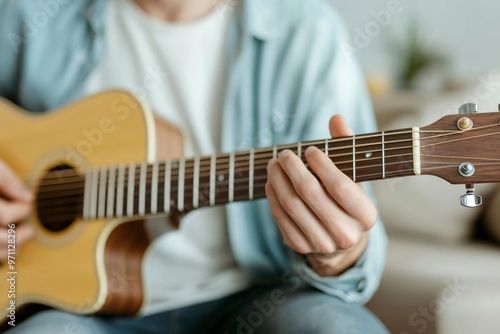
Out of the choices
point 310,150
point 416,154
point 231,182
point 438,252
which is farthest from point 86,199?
point 438,252

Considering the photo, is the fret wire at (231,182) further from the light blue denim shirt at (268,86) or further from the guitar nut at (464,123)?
the guitar nut at (464,123)

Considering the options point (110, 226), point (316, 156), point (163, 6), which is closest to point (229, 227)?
point (110, 226)

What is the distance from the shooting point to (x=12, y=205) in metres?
0.88

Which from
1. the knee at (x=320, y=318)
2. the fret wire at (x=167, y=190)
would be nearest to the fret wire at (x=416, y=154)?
the knee at (x=320, y=318)

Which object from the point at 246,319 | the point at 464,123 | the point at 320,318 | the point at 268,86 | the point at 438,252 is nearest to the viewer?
the point at 464,123

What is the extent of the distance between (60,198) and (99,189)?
73 millimetres

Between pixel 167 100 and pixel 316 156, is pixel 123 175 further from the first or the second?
pixel 316 156

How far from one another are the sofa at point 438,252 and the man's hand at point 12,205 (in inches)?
24.3

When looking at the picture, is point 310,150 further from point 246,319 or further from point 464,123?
point 246,319

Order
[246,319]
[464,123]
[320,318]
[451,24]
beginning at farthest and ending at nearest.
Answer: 1. [451,24]
2. [246,319]
3. [320,318]
4. [464,123]

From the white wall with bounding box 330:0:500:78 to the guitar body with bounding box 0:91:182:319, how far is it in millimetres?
1183

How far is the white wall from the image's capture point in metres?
1.77

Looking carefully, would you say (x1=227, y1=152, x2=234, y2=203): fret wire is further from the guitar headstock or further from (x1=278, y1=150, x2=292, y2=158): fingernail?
the guitar headstock

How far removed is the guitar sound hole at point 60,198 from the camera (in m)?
0.87
